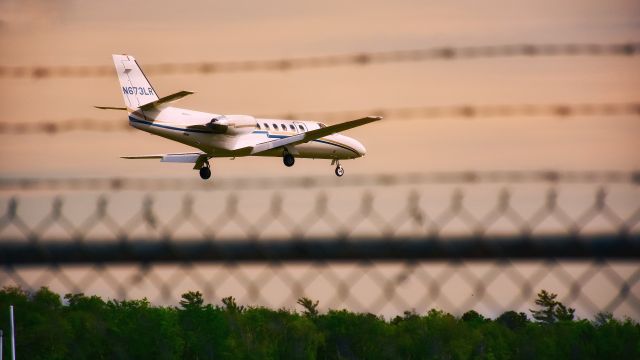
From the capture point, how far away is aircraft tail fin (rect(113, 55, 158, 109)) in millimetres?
66062

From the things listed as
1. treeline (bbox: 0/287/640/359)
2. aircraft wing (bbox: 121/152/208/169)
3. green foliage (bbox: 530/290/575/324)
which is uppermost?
aircraft wing (bbox: 121/152/208/169)

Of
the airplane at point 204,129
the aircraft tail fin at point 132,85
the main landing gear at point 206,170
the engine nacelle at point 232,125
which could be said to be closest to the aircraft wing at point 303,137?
the airplane at point 204,129

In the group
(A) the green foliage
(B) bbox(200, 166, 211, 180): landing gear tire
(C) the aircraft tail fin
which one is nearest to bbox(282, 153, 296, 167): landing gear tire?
(B) bbox(200, 166, 211, 180): landing gear tire

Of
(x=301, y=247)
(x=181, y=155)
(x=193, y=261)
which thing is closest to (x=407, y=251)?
(x=301, y=247)

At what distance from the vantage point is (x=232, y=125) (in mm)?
68438

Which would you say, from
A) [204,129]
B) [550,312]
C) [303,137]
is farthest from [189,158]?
[550,312]

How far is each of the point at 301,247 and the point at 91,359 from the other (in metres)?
62.9

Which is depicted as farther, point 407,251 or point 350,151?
point 350,151

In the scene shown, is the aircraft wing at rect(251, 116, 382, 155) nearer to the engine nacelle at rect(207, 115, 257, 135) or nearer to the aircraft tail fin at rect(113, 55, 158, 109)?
the engine nacelle at rect(207, 115, 257, 135)

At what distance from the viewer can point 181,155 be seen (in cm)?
6638

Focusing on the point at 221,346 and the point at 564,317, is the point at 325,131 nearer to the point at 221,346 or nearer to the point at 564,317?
the point at 221,346

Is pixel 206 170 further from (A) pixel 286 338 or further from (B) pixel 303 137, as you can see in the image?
(A) pixel 286 338

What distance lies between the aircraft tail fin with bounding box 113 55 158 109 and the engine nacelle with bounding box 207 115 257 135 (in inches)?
118

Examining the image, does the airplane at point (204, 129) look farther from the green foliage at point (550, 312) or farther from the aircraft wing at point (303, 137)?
the green foliage at point (550, 312)
